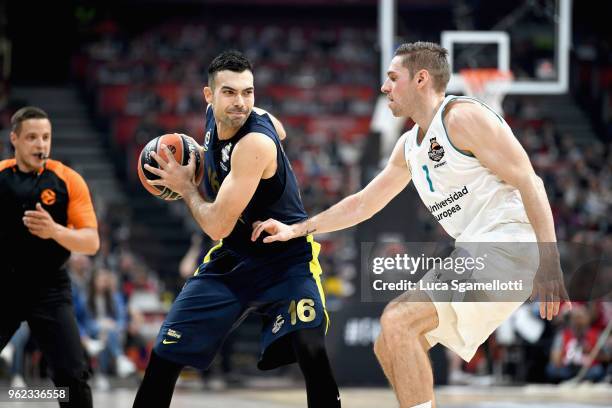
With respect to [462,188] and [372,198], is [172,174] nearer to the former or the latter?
[372,198]

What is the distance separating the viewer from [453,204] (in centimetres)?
490

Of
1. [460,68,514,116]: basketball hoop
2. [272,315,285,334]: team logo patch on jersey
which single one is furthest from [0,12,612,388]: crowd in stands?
[272,315,285,334]: team logo patch on jersey

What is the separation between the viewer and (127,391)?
1062cm

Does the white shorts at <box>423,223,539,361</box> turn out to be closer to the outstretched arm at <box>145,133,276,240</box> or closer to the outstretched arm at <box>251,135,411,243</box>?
the outstretched arm at <box>251,135,411,243</box>

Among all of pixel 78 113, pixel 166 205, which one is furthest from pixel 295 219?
pixel 78 113

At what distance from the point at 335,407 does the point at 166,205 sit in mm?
13020

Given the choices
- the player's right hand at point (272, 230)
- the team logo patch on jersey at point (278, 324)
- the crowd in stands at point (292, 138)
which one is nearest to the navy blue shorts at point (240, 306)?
the team logo patch on jersey at point (278, 324)

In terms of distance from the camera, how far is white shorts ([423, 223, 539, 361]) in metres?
4.70

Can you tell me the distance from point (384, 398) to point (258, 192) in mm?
5486

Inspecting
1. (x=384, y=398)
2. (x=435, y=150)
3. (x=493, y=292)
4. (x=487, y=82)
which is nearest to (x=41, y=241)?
(x=435, y=150)

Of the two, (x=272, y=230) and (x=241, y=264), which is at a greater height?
(x=272, y=230)

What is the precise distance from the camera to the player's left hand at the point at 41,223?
5.67m

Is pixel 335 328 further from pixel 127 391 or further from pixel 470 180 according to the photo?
pixel 470 180

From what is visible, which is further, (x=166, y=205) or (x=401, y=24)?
(x=166, y=205)
